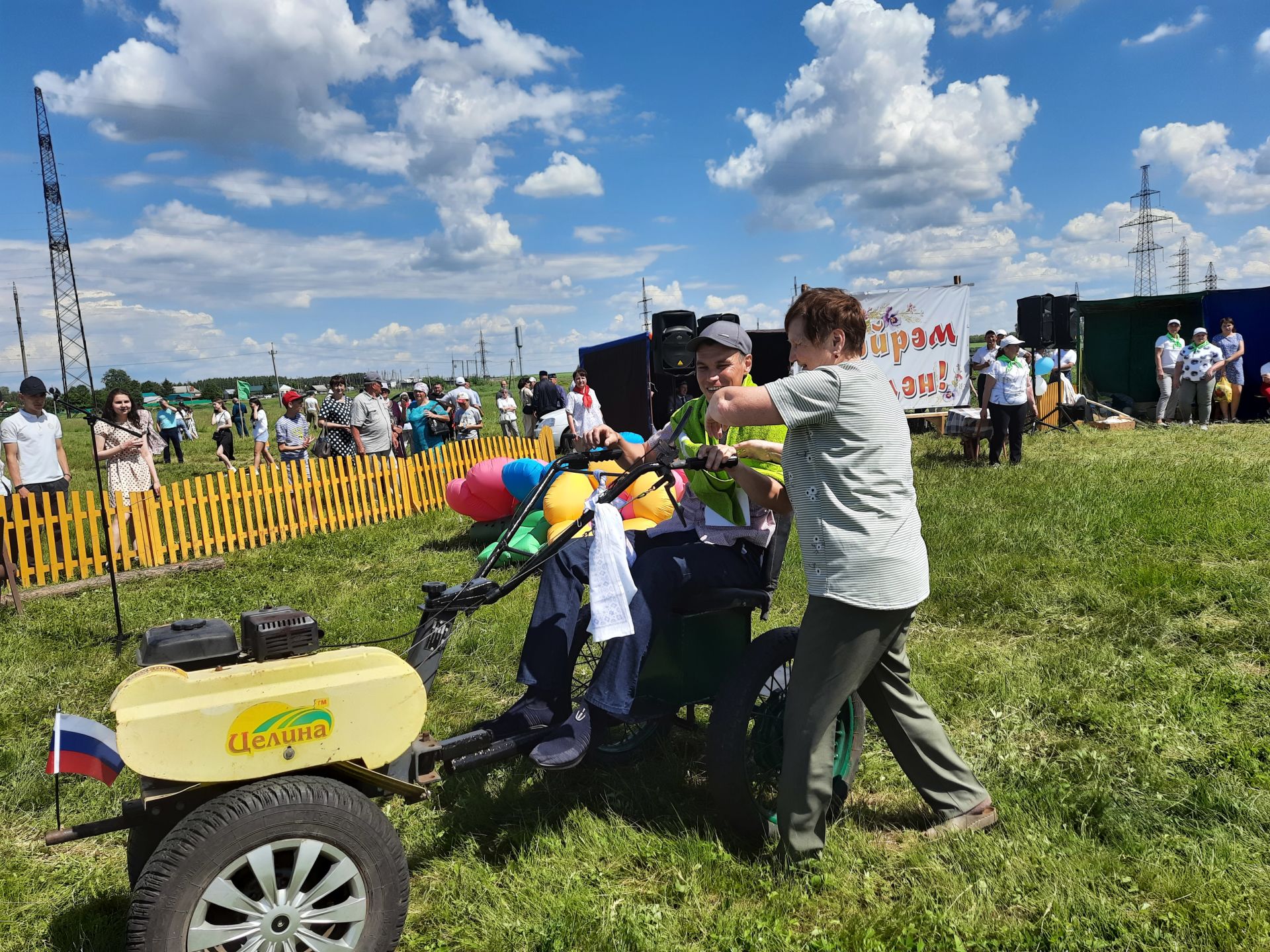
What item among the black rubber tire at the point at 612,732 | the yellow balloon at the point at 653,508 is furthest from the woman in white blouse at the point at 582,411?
the black rubber tire at the point at 612,732

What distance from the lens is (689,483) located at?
3420 millimetres

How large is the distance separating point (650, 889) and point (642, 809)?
48 centimetres

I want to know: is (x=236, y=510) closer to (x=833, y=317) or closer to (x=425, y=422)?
(x=425, y=422)

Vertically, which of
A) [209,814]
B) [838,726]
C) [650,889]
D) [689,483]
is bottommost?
[650,889]

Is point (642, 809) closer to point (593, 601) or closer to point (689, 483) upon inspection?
point (593, 601)

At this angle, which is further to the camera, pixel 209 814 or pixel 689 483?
pixel 689 483

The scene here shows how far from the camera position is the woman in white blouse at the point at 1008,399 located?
1119 cm

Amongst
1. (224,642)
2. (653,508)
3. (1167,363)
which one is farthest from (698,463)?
Answer: (1167,363)

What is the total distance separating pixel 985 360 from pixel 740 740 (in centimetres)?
1197

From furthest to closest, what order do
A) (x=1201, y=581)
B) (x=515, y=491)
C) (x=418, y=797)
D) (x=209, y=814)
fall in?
1. (x=515, y=491)
2. (x=1201, y=581)
3. (x=418, y=797)
4. (x=209, y=814)

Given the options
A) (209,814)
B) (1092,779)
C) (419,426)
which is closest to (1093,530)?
(1092,779)

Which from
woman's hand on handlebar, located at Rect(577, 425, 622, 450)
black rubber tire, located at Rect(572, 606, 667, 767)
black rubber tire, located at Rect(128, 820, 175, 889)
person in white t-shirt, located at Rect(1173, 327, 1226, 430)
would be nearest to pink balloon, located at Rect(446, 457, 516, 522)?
black rubber tire, located at Rect(572, 606, 667, 767)

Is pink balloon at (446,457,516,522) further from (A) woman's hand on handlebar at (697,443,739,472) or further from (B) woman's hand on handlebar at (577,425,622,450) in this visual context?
(A) woman's hand on handlebar at (697,443,739,472)

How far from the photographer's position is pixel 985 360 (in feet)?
44.0
